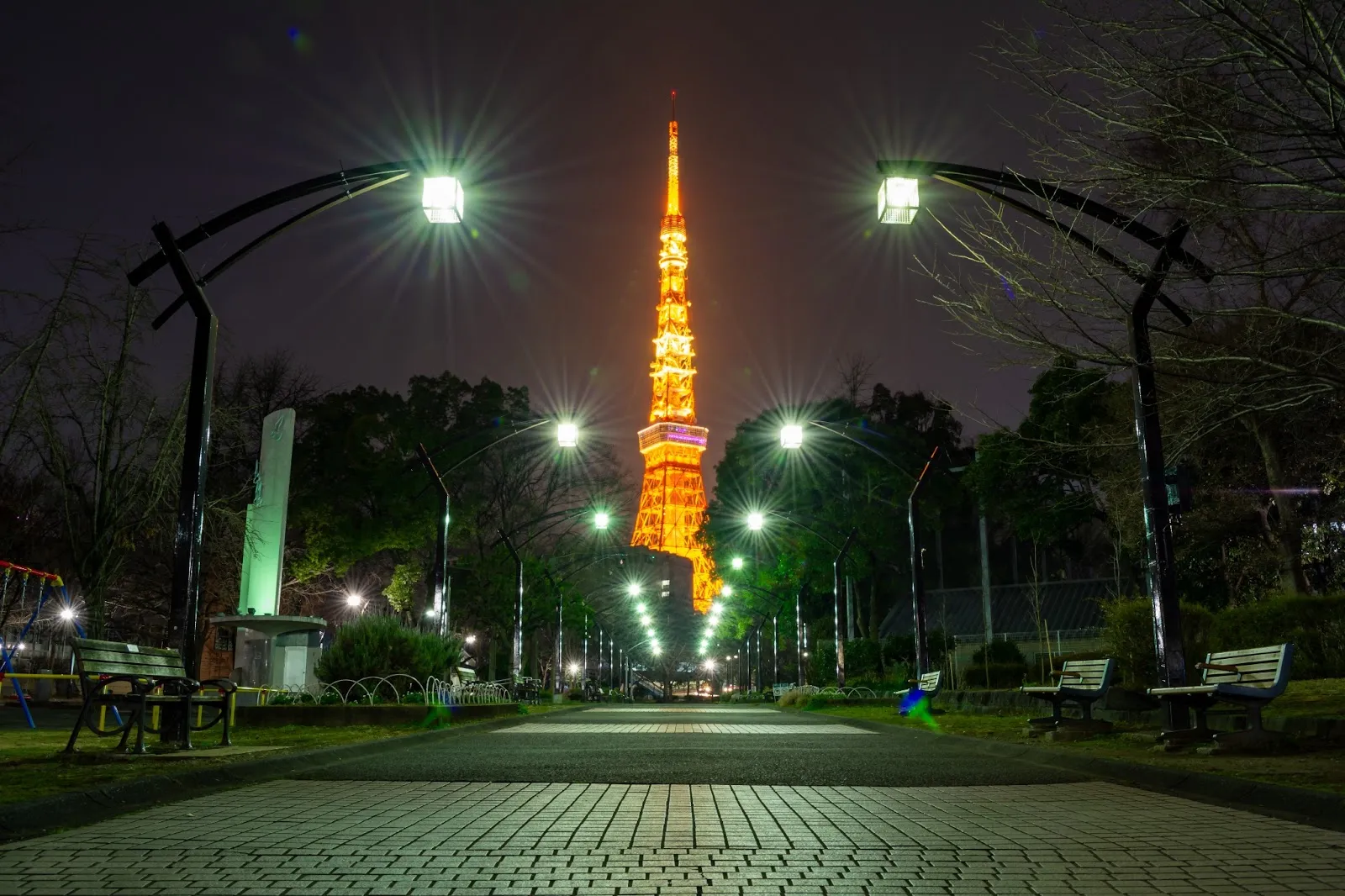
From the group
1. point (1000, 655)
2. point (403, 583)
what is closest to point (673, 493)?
point (403, 583)

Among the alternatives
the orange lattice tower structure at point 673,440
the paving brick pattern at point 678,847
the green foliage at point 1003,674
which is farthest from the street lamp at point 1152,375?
the orange lattice tower structure at point 673,440

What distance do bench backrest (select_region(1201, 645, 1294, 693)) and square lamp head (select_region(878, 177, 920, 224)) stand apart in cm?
600

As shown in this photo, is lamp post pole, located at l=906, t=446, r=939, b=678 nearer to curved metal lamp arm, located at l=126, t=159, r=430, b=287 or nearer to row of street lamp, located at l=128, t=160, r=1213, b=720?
row of street lamp, located at l=128, t=160, r=1213, b=720

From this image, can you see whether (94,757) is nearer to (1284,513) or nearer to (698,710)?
(698,710)

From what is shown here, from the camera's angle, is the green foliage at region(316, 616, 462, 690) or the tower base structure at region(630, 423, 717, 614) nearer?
the green foliage at region(316, 616, 462, 690)

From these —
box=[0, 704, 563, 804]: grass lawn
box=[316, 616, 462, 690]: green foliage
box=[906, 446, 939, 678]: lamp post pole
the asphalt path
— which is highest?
box=[906, 446, 939, 678]: lamp post pole

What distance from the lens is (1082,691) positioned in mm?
12680

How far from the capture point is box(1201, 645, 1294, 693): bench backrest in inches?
386

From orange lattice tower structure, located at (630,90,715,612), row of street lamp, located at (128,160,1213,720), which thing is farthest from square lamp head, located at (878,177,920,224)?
orange lattice tower structure, located at (630,90,715,612)

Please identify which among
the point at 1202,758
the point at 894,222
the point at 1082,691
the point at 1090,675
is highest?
the point at 894,222

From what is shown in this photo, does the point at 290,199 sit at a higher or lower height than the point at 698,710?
higher

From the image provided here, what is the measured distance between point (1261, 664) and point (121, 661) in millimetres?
10251

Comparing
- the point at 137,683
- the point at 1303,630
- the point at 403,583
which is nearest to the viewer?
the point at 137,683

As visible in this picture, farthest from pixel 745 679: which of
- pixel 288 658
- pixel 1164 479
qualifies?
pixel 1164 479
